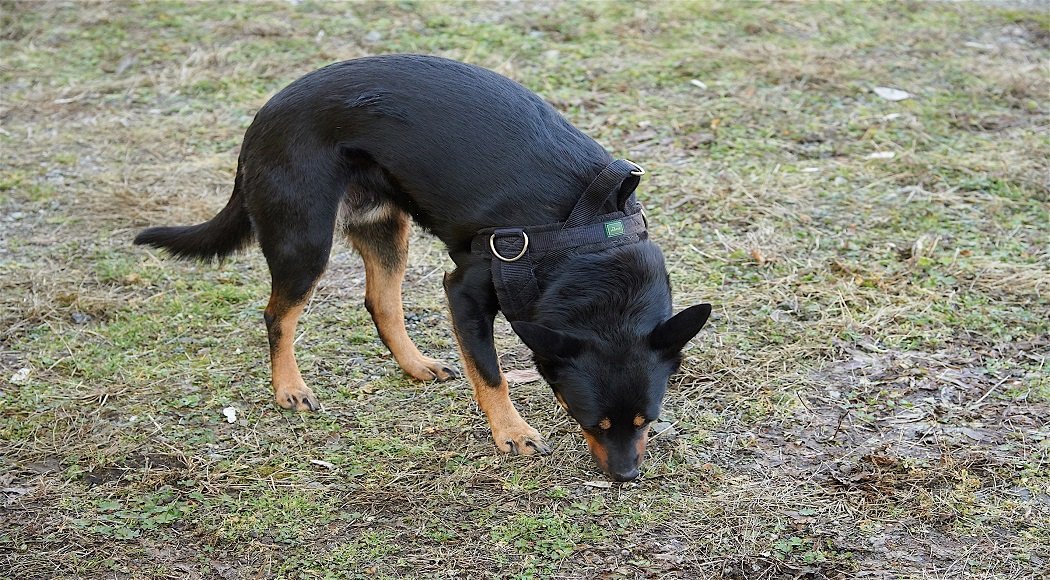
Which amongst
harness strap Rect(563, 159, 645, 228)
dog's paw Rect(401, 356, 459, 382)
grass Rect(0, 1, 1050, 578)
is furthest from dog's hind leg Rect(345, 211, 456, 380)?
harness strap Rect(563, 159, 645, 228)

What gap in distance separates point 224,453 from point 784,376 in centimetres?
231

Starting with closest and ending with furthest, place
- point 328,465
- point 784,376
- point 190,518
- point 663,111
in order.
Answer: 1. point 190,518
2. point 328,465
3. point 784,376
4. point 663,111

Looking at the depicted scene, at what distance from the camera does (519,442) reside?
3.80m

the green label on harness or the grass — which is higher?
the green label on harness

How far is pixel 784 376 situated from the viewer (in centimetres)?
420

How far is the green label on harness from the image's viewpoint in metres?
3.45

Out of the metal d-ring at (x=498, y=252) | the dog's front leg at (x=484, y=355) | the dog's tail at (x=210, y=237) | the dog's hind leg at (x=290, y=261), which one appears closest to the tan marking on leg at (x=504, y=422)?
the dog's front leg at (x=484, y=355)

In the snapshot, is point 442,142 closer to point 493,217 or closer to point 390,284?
point 493,217

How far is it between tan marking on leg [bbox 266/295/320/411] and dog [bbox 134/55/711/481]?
4cm

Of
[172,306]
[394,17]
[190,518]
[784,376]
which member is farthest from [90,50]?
[784,376]

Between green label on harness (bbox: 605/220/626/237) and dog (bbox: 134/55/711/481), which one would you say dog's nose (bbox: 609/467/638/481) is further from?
green label on harness (bbox: 605/220/626/237)

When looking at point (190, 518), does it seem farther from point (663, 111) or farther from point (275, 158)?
point (663, 111)

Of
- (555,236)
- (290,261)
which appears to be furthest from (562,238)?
(290,261)

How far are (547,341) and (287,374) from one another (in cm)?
140
